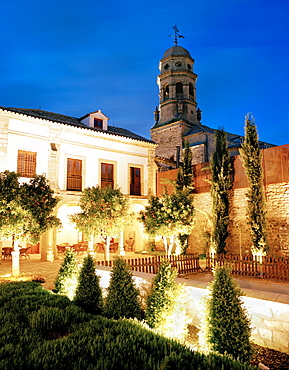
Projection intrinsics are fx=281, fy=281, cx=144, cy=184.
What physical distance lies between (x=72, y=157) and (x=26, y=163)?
279cm

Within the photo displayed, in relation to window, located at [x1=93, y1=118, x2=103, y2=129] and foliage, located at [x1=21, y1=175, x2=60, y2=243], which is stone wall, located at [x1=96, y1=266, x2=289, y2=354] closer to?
foliage, located at [x1=21, y1=175, x2=60, y2=243]

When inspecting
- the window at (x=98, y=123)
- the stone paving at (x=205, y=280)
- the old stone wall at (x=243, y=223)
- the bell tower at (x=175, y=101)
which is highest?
the bell tower at (x=175, y=101)

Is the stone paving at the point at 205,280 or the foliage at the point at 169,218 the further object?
the foliage at the point at 169,218

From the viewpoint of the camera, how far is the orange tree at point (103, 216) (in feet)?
38.1

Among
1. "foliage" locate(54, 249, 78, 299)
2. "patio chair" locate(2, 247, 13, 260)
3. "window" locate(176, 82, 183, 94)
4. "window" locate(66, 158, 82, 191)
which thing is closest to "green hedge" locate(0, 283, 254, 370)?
"foliage" locate(54, 249, 78, 299)

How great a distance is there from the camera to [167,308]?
4.89m

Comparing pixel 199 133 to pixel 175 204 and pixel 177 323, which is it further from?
pixel 177 323

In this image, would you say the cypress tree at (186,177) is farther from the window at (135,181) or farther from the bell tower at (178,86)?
the bell tower at (178,86)

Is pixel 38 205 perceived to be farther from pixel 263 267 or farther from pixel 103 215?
pixel 263 267

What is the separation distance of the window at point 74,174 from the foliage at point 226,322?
567 inches

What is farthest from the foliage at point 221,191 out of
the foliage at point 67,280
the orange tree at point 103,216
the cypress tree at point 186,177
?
the foliage at point 67,280

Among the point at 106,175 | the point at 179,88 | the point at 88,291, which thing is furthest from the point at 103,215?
the point at 179,88

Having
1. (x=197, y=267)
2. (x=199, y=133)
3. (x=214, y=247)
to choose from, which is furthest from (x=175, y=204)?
(x=199, y=133)

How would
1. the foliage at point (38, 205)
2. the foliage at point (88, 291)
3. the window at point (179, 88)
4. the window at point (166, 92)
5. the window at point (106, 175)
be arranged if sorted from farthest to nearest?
1. the window at point (166, 92)
2. the window at point (179, 88)
3. the window at point (106, 175)
4. the foliage at point (38, 205)
5. the foliage at point (88, 291)
